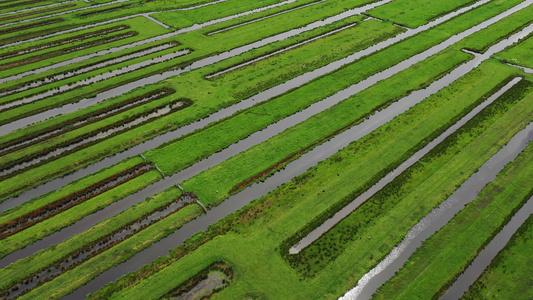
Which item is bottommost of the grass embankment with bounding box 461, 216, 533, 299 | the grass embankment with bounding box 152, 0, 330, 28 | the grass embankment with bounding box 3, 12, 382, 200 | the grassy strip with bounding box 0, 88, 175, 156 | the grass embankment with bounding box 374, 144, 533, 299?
the grass embankment with bounding box 461, 216, 533, 299

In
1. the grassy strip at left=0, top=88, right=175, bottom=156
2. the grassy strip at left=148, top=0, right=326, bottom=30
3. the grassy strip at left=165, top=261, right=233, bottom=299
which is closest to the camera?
the grassy strip at left=165, top=261, right=233, bottom=299

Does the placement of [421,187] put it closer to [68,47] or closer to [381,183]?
[381,183]

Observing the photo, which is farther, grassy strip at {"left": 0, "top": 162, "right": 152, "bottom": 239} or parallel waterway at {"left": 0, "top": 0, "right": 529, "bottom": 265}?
grassy strip at {"left": 0, "top": 162, "right": 152, "bottom": 239}

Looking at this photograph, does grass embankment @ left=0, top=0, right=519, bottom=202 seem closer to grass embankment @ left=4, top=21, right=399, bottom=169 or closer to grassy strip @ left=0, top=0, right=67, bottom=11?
grass embankment @ left=4, top=21, right=399, bottom=169

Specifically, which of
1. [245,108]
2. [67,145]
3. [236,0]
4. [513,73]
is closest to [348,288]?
[245,108]

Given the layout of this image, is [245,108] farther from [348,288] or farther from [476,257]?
[476,257]

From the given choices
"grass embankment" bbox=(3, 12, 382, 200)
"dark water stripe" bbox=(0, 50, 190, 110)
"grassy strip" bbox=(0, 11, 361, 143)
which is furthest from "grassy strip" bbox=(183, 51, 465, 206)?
"dark water stripe" bbox=(0, 50, 190, 110)

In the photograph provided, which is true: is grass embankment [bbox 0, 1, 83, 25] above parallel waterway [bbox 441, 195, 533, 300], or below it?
above
